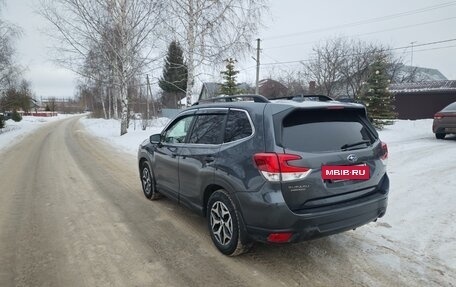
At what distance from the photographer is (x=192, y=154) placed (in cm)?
443

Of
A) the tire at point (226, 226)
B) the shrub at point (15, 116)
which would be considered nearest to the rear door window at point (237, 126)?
the tire at point (226, 226)

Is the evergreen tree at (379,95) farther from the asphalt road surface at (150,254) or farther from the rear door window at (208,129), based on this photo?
the rear door window at (208,129)

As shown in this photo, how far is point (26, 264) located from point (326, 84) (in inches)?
1391

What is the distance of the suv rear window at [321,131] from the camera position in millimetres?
3361

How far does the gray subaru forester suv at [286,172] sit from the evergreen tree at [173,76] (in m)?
13.8

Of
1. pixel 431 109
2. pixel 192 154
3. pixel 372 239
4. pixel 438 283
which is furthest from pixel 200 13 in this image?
pixel 431 109

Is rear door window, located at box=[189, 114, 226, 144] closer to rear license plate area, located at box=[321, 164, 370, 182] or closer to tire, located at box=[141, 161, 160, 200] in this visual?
rear license plate area, located at box=[321, 164, 370, 182]

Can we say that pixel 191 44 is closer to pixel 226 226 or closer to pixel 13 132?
pixel 226 226

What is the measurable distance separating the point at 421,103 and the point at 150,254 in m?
30.3

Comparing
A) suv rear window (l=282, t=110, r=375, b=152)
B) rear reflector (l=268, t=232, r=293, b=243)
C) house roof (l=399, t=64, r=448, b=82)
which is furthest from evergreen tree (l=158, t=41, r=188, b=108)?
house roof (l=399, t=64, r=448, b=82)

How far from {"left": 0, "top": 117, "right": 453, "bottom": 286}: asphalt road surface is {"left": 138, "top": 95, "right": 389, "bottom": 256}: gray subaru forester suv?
0.39m

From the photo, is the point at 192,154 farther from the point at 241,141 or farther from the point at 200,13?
the point at 200,13

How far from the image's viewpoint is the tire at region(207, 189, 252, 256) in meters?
3.61

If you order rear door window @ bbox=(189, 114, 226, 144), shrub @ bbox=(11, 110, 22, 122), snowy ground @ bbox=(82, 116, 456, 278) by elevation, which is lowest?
snowy ground @ bbox=(82, 116, 456, 278)
